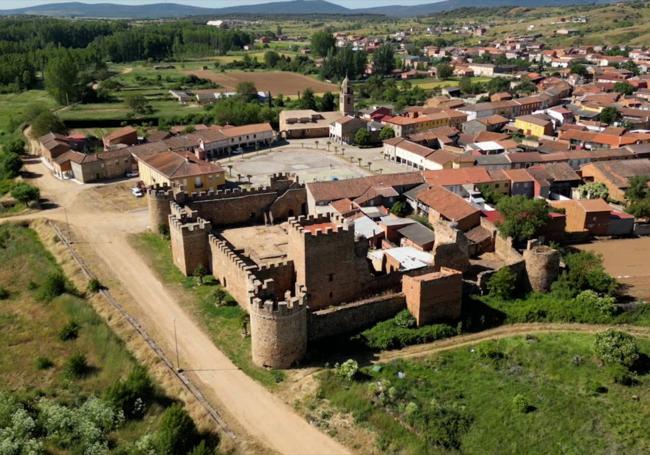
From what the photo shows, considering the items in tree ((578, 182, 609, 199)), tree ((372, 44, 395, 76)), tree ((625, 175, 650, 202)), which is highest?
tree ((372, 44, 395, 76))

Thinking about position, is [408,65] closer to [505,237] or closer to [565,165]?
[565,165]

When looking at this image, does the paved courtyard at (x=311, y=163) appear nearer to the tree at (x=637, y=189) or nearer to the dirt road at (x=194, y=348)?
the dirt road at (x=194, y=348)

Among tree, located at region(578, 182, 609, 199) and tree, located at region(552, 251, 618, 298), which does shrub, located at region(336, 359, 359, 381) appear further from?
tree, located at region(578, 182, 609, 199)

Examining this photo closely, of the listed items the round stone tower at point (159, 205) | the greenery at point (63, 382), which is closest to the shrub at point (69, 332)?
the greenery at point (63, 382)

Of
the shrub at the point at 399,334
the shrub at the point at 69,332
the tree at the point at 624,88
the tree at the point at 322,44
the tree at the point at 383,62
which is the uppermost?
the tree at the point at 322,44

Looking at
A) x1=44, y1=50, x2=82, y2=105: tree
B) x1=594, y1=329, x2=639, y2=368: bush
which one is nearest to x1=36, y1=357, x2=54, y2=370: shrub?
x1=594, y1=329, x2=639, y2=368: bush

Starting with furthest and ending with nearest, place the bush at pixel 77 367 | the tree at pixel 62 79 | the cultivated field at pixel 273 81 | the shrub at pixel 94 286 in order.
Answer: the cultivated field at pixel 273 81 → the tree at pixel 62 79 → the shrub at pixel 94 286 → the bush at pixel 77 367

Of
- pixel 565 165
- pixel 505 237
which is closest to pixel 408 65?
pixel 565 165
